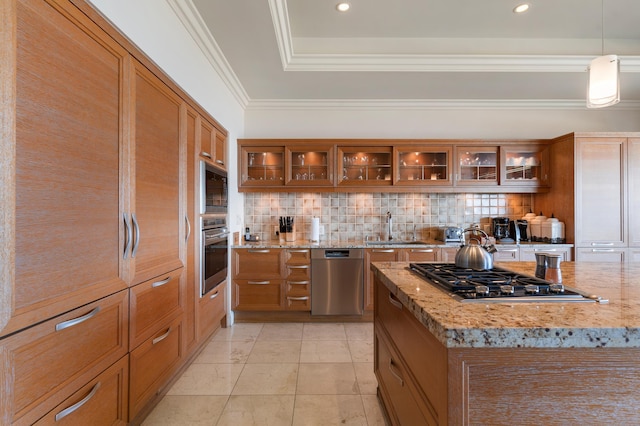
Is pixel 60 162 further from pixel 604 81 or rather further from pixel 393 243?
pixel 393 243

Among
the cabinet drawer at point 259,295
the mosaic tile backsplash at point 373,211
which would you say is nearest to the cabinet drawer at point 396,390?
the cabinet drawer at point 259,295

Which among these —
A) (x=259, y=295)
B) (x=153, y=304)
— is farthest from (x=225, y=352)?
(x=153, y=304)

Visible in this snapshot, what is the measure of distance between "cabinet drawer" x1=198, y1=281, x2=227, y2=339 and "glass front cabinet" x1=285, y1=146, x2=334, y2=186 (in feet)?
4.85

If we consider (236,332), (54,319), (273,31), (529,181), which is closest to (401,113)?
(529,181)

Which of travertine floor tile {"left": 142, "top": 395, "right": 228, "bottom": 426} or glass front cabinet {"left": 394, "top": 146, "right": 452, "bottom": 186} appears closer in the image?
travertine floor tile {"left": 142, "top": 395, "right": 228, "bottom": 426}

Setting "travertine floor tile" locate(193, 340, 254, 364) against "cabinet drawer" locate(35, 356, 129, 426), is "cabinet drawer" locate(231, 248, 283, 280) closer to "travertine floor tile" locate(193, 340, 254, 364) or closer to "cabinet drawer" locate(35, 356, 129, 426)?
"travertine floor tile" locate(193, 340, 254, 364)

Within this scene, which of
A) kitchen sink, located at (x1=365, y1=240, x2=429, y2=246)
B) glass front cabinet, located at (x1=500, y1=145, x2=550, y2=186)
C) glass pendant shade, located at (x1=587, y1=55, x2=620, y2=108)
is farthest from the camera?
glass front cabinet, located at (x1=500, y1=145, x2=550, y2=186)

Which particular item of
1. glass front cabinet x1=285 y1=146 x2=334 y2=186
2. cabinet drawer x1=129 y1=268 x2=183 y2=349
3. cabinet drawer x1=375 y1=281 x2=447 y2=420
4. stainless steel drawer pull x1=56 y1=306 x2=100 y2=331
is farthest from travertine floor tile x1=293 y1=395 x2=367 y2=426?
glass front cabinet x1=285 y1=146 x2=334 y2=186

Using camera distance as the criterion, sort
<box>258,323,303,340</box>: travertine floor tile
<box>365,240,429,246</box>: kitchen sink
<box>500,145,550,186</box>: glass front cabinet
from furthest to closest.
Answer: <box>500,145,550,186</box>: glass front cabinet → <box>365,240,429,246</box>: kitchen sink → <box>258,323,303,340</box>: travertine floor tile

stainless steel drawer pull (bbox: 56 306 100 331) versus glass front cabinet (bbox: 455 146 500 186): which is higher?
glass front cabinet (bbox: 455 146 500 186)

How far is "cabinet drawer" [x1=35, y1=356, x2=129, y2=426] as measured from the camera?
113 centimetres

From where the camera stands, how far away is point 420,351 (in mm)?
1049

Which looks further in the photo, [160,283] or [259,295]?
[259,295]

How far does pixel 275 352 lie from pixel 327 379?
2.07ft
